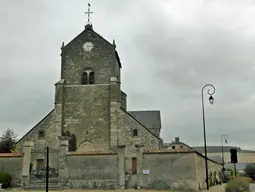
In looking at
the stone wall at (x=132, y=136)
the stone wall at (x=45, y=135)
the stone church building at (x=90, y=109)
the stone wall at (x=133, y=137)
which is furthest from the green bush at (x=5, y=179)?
the stone wall at (x=132, y=136)

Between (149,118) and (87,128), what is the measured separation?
115ft

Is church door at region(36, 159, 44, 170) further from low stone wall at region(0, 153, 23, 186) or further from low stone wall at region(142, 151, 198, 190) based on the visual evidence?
low stone wall at region(142, 151, 198, 190)

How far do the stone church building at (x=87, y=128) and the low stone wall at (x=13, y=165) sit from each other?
8 centimetres

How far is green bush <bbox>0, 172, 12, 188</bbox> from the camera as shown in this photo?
25211 millimetres

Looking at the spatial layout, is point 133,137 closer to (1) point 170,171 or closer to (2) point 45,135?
(2) point 45,135

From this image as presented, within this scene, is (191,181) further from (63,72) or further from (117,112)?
(63,72)

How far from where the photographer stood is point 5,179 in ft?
83.2

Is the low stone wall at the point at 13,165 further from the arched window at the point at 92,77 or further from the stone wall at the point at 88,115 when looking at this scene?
the arched window at the point at 92,77

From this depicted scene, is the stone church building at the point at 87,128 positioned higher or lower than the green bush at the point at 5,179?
higher

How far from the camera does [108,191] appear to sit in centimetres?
2352

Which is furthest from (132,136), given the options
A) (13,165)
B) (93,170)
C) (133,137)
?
(13,165)

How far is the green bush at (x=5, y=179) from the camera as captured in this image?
82.7 ft

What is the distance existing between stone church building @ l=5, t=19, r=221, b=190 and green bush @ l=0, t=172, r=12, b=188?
2.20 feet

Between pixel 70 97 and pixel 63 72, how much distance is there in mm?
3017
